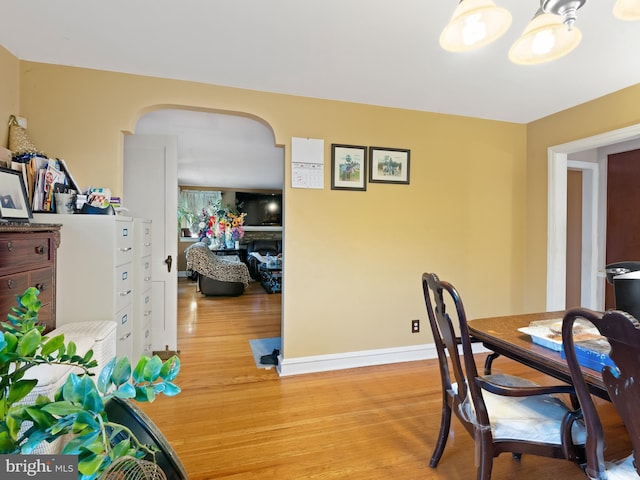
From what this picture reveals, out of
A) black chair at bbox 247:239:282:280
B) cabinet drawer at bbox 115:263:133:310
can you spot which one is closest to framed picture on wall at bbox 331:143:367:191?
cabinet drawer at bbox 115:263:133:310

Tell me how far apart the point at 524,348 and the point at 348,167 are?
6.27ft

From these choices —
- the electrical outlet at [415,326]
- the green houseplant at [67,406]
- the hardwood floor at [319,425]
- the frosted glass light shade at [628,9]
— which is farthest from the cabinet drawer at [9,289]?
the electrical outlet at [415,326]

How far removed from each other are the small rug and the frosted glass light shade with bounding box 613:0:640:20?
2.94 metres

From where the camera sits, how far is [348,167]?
2.73 metres

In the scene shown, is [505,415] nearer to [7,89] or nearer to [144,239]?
[144,239]

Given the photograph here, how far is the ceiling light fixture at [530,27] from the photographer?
→ 108 centimetres

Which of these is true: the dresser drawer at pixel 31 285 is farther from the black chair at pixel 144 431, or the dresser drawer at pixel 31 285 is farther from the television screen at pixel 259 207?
the television screen at pixel 259 207

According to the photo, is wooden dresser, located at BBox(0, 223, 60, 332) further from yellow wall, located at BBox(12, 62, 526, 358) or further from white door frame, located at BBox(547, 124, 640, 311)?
white door frame, located at BBox(547, 124, 640, 311)

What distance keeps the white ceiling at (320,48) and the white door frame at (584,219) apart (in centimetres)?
40

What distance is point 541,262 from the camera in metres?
3.08

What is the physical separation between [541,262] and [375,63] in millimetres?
2524

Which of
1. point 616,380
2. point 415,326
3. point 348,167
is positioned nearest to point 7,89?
point 348,167

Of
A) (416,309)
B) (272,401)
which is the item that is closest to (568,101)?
(416,309)

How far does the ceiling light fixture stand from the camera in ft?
3.54
